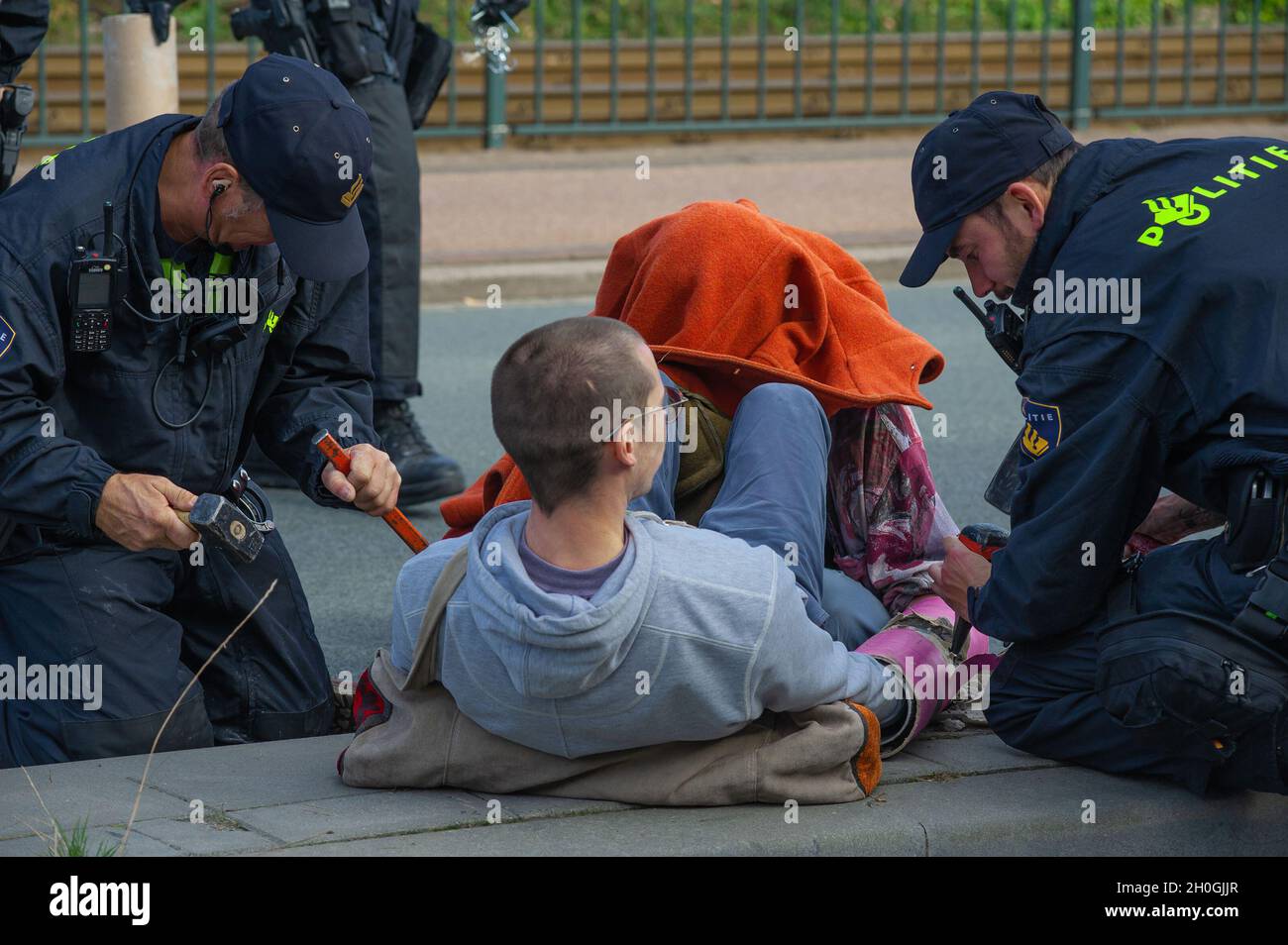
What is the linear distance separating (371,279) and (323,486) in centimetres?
240

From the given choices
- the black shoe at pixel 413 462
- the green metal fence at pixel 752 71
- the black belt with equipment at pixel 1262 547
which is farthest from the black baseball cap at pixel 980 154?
the green metal fence at pixel 752 71

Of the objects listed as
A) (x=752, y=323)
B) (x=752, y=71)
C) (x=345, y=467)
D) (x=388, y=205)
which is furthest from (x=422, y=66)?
(x=752, y=71)

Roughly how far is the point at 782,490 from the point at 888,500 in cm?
50

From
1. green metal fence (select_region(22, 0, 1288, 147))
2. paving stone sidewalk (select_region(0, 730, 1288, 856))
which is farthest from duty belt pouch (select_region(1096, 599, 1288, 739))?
green metal fence (select_region(22, 0, 1288, 147))

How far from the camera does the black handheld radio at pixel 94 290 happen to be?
3.59m

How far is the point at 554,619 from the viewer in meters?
2.96

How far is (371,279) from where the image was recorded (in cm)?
625

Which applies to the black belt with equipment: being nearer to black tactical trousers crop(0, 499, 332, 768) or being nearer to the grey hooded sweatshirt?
the grey hooded sweatshirt

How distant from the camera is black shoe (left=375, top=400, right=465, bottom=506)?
601cm

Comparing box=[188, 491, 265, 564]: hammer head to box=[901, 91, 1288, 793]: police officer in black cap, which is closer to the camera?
box=[901, 91, 1288, 793]: police officer in black cap

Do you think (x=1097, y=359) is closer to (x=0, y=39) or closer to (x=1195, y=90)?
(x=0, y=39)

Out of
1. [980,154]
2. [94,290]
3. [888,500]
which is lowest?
[888,500]

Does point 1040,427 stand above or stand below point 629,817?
above

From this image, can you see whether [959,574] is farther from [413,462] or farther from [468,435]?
[468,435]
